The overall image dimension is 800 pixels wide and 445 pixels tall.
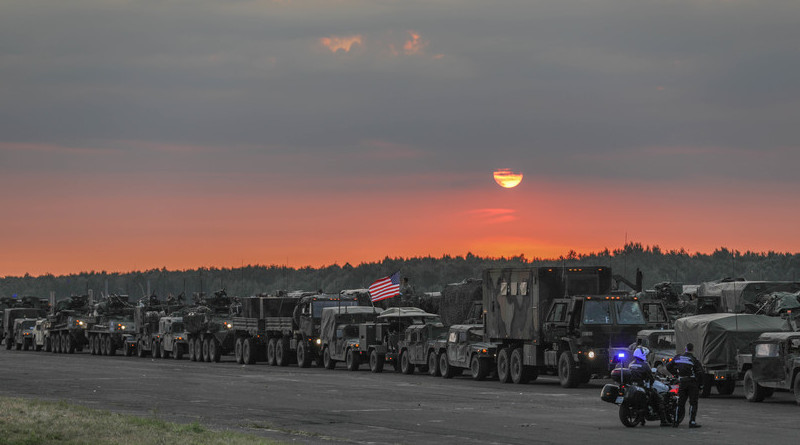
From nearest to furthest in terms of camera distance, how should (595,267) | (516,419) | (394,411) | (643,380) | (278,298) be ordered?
(643,380), (516,419), (394,411), (595,267), (278,298)

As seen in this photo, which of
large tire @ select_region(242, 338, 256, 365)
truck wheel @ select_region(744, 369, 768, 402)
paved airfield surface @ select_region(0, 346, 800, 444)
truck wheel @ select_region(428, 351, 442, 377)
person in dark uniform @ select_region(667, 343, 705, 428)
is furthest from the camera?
large tire @ select_region(242, 338, 256, 365)

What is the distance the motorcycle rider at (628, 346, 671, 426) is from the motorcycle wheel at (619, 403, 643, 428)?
344 mm

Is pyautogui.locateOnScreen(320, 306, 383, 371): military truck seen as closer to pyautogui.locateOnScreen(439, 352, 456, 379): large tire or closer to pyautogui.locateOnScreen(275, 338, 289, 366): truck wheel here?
pyautogui.locateOnScreen(275, 338, 289, 366): truck wheel

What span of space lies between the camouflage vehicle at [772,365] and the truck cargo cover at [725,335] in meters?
0.62

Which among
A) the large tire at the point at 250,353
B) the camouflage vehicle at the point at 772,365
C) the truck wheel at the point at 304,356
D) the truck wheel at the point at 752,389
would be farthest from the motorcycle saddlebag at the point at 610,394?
the large tire at the point at 250,353

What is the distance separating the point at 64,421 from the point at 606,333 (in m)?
16.6

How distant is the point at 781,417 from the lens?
26375mm

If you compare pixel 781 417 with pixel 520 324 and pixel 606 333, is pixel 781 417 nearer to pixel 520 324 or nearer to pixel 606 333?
pixel 606 333

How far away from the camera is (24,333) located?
8244 cm

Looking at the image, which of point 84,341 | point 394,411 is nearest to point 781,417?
point 394,411

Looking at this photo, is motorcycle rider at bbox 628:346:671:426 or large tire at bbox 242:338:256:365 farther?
large tire at bbox 242:338:256:365

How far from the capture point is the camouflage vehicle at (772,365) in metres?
29.6

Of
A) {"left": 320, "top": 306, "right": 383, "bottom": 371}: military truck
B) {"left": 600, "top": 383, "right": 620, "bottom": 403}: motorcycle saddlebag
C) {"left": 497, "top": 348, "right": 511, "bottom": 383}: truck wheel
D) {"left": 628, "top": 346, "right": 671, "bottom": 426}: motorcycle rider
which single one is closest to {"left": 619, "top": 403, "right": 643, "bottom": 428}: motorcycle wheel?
{"left": 600, "top": 383, "right": 620, "bottom": 403}: motorcycle saddlebag

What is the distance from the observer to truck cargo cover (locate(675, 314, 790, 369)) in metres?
32.9
